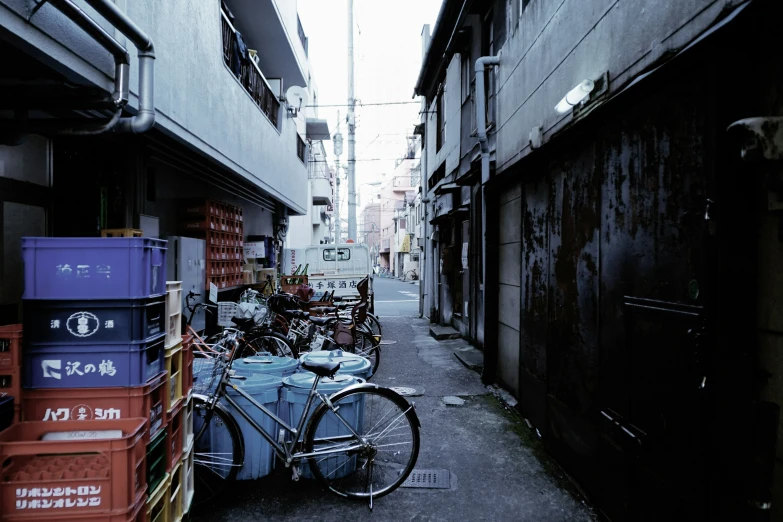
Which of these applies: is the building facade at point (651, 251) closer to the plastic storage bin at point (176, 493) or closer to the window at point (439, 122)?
the plastic storage bin at point (176, 493)

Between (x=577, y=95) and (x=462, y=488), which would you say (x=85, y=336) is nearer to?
(x=462, y=488)

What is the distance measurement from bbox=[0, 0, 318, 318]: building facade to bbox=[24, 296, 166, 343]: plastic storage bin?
1.98 meters

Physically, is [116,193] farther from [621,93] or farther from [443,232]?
[443,232]

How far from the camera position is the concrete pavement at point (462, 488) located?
4.11 m

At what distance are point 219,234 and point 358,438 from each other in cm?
725

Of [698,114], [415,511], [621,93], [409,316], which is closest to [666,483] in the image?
[415,511]

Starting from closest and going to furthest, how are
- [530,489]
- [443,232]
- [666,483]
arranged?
[666,483], [530,489], [443,232]

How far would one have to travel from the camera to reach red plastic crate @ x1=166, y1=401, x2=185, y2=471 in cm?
339

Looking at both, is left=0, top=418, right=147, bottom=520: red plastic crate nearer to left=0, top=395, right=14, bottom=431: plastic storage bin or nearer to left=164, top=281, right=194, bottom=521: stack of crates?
left=0, top=395, right=14, bottom=431: plastic storage bin

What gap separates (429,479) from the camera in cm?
474

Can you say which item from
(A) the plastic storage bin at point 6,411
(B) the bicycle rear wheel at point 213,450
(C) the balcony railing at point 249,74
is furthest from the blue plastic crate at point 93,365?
(C) the balcony railing at point 249,74

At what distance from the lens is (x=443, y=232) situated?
599 inches

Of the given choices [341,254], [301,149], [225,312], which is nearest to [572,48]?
[225,312]

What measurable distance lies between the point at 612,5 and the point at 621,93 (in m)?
1.04
